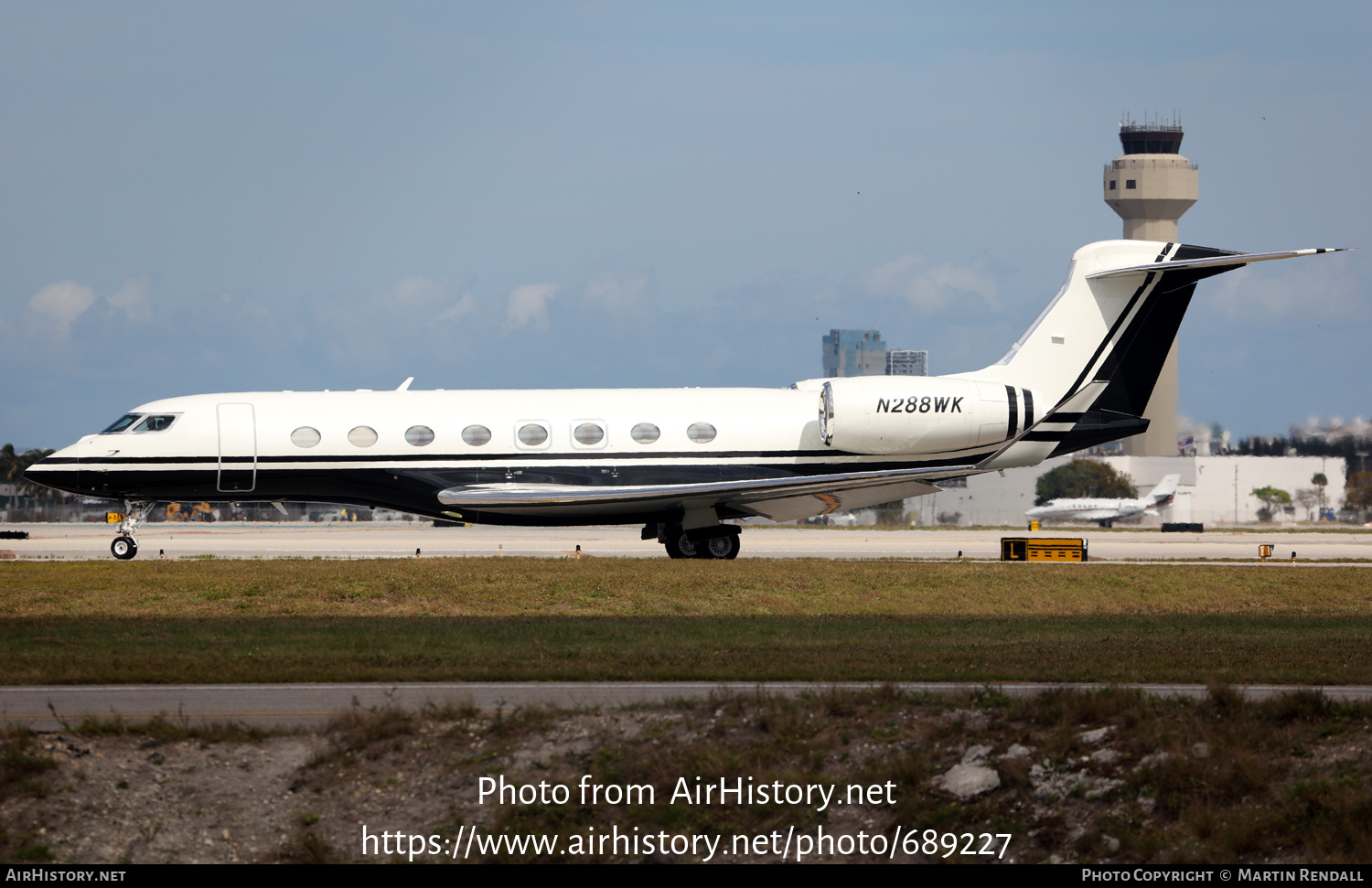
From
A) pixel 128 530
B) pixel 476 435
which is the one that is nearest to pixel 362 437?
pixel 476 435

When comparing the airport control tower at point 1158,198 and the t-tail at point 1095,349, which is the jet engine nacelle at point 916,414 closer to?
the t-tail at point 1095,349

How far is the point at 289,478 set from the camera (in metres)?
28.5

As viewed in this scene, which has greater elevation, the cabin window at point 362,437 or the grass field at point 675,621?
the cabin window at point 362,437

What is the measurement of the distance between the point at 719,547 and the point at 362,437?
8.42 metres

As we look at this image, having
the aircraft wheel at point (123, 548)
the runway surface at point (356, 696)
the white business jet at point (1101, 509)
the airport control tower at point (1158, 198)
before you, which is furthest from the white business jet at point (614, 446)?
the airport control tower at point (1158, 198)

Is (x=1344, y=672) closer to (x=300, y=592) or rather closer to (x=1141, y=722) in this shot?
(x=1141, y=722)

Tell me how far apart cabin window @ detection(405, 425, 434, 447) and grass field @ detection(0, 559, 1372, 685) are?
2666 millimetres

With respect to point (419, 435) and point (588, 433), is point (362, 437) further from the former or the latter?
point (588, 433)

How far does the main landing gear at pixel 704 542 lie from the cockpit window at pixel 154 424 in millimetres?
11529

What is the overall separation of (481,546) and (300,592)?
62.7 ft

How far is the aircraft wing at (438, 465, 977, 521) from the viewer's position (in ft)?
90.4

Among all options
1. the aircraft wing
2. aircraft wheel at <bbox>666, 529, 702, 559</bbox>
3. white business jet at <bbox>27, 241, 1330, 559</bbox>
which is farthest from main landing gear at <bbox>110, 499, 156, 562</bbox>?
aircraft wheel at <bbox>666, 529, 702, 559</bbox>

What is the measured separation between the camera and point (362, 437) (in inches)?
1117

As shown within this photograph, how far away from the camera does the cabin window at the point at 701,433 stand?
94.8 ft
